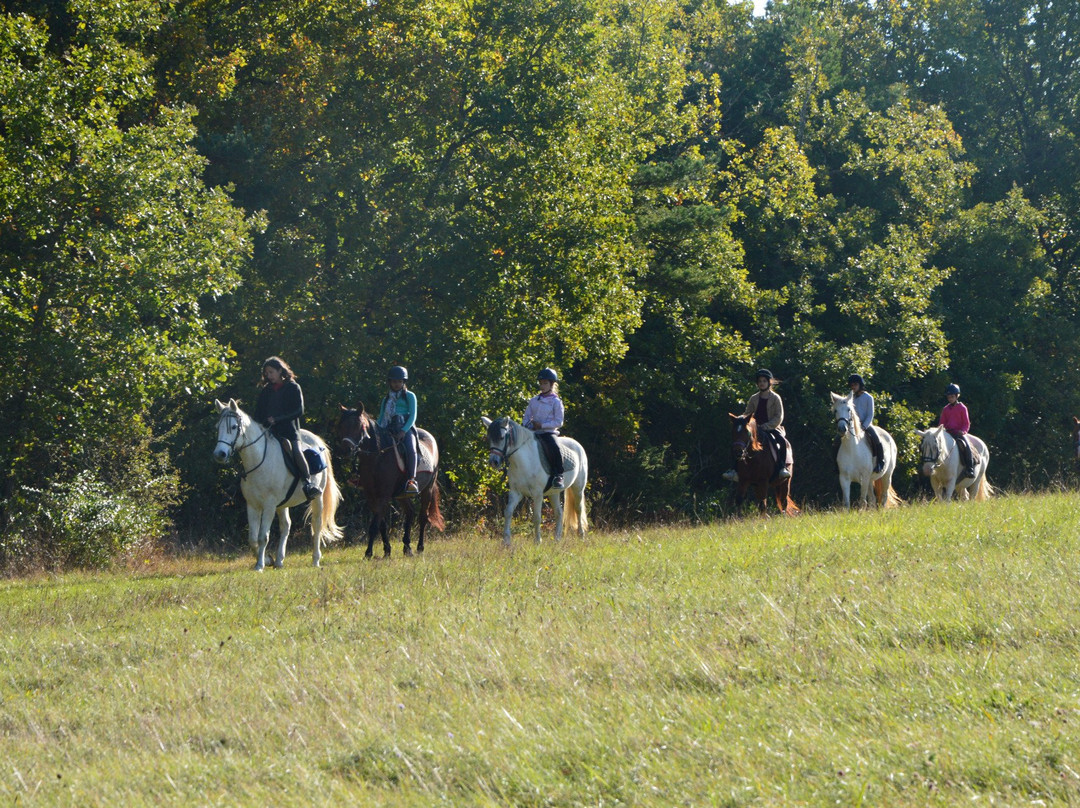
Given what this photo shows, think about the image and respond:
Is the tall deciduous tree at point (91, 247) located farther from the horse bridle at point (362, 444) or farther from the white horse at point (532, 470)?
the white horse at point (532, 470)

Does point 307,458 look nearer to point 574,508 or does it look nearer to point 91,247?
point 574,508

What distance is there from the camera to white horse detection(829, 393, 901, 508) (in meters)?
20.0

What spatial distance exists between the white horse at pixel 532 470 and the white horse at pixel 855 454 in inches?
172

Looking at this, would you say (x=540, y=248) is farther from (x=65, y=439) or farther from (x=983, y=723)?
(x=983, y=723)

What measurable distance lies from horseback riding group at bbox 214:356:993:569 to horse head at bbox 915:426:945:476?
2.89 ft

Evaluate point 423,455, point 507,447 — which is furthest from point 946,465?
point 423,455

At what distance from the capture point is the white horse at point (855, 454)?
65.7ft

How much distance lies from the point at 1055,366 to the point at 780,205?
1085 cm

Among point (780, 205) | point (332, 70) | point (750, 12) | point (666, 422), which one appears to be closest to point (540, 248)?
point (332, 70)

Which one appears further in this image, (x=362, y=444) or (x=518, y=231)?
(x=518, y=231)

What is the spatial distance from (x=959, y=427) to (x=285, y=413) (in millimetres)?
13285

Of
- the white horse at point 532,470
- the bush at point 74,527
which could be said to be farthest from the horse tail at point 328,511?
the bush at point 74,527

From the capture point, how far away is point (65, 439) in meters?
19.1

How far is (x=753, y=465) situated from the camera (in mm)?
19375
